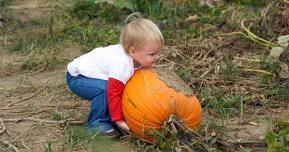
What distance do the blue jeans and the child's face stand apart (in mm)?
306

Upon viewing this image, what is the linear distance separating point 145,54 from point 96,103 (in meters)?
0.49

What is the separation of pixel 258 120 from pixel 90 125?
1.12 metres

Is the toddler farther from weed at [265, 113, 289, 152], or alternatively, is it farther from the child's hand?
weed at [265, 113, 289, 152]

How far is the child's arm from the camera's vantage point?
13.9 ft

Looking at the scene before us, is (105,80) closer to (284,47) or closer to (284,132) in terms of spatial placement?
(284,132)

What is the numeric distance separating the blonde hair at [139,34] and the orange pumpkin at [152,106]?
209mm

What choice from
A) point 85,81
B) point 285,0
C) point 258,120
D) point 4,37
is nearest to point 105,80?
point 85,81

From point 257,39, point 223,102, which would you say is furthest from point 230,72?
point 257,39

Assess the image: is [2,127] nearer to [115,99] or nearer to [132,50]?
[115,99]

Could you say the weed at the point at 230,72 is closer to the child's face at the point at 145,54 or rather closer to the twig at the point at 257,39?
the twig at the point at 257,39

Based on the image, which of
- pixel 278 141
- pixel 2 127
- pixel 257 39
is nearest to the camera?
pixel 278 141

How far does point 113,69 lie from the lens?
14.0 ft

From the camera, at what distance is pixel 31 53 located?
628 cm

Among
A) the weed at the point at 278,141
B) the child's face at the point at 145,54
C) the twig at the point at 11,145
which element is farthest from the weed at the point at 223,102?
the twig at the point at 11,145
